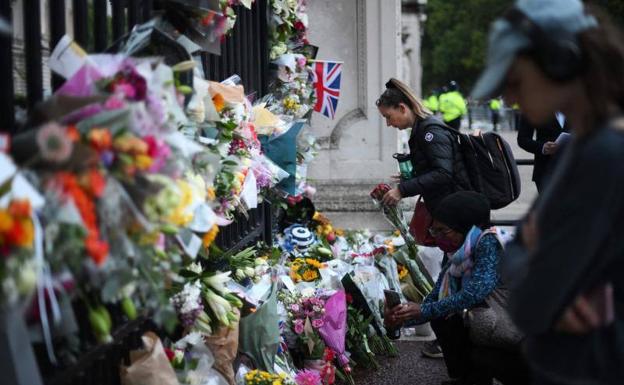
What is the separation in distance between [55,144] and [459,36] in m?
58.9

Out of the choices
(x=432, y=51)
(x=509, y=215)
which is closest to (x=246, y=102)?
(x=509, y=215)

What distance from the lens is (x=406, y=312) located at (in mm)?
4883

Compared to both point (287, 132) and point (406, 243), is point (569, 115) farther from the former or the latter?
point (406, 243)

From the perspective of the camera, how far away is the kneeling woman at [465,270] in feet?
15.1

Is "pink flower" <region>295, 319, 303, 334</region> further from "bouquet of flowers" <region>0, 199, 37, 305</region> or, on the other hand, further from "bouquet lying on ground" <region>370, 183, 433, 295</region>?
"bouquet of flowers" <region>0, 199, 37, 305</region>

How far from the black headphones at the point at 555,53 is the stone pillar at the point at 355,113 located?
24.3 feet

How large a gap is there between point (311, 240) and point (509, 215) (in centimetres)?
464

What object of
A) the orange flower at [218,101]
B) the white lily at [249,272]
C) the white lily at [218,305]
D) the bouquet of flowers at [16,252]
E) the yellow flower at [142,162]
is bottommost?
the white lily at [249,272]

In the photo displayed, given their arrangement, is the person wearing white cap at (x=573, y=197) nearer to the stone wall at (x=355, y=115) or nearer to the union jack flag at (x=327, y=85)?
the union jack flag at (x=327, y=85)

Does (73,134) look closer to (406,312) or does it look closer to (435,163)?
(406,312)

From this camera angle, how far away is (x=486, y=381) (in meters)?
4.93

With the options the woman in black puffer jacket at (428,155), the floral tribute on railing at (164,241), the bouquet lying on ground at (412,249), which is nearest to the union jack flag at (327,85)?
the bouquet lying on ground at (412,249)

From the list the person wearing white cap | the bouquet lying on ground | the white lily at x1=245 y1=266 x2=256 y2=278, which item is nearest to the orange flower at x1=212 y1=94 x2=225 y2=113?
the white lily at x1=245 y1=266 x2=256 y2=278

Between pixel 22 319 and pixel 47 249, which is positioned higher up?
pixel 47 249
